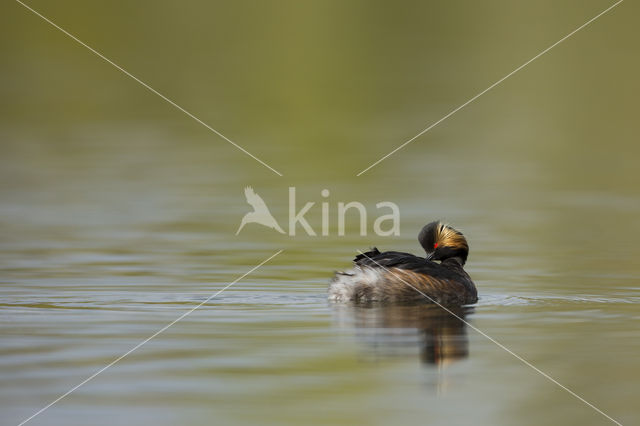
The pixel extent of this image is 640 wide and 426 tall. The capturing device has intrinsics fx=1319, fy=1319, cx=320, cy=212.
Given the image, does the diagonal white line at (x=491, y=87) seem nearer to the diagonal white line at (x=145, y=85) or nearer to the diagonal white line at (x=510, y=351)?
the diagonal white line at (x=145, y=85)

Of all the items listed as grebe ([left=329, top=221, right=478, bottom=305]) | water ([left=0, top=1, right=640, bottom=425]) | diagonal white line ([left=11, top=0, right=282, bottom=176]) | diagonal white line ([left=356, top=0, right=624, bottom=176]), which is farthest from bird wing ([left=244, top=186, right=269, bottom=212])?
grebe ([left=329, top=221, right=478, bottom=305])

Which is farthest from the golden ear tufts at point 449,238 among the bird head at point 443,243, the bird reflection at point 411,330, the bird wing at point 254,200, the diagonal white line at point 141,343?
the bird wing at point 254,200

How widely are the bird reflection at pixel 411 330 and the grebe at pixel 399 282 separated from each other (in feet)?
0.56

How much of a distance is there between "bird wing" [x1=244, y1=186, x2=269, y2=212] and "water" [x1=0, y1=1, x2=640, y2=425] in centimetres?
17

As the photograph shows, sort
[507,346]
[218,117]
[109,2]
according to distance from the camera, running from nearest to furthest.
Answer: [507,346] < [218,117] < [109,2]

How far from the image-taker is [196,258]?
1311 centimetres

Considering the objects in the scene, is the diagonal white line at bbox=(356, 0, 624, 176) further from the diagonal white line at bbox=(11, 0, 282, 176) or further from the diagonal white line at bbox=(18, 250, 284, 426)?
the diagonal white line at bbox=(18, 250, 284, 426)

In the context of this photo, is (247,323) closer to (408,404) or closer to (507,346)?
(507,346)

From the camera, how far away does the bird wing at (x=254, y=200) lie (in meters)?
16.3

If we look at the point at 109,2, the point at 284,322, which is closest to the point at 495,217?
the point at 284,322

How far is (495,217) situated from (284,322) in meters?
6.56

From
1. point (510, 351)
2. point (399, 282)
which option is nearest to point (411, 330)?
point (510, 351)

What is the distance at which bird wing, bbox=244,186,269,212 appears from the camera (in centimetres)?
1627

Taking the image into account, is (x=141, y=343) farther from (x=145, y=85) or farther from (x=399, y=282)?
(x=145, y=85)
